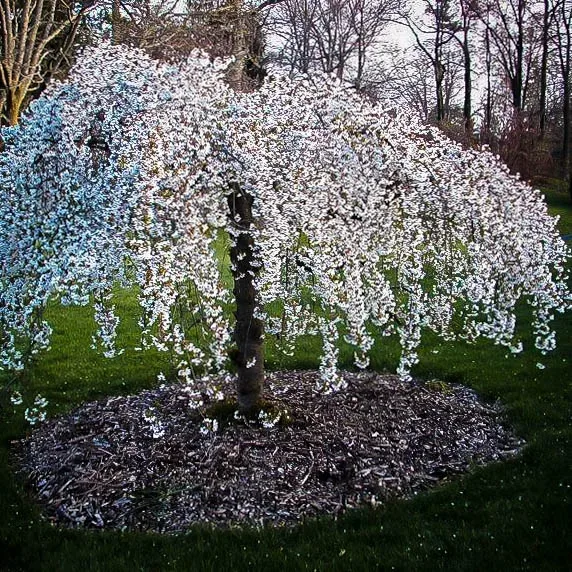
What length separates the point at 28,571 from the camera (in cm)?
357

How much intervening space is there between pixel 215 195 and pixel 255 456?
2167 millimetres

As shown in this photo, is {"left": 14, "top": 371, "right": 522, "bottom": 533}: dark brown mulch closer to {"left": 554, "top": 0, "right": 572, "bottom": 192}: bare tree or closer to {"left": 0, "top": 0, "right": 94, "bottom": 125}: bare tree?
{"left": 0, "top": 0, "right": 94, "bottom": 125}: bare tree

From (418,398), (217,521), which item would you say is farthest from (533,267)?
(217,521)

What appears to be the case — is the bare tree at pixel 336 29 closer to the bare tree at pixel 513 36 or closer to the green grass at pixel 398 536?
the bare tree at pixel 513 36

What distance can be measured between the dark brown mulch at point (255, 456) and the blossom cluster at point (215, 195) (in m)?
0.96

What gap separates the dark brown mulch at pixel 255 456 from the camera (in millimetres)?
4199

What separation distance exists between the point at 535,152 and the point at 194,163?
73.1 feet

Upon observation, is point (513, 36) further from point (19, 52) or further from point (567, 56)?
point (19, 52)

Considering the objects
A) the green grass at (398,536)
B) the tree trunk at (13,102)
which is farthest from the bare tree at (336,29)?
the green grass at (398,536)

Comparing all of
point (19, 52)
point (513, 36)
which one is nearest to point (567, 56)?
point (513, 36)

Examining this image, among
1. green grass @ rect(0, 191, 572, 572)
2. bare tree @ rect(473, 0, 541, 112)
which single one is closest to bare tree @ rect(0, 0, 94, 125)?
green grass @ rect(0, 191, 572, 572)

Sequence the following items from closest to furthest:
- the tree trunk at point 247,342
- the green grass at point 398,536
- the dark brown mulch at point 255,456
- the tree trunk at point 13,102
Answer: the green grass at point 398,536 < the dark brown mulch at point 255,456 < the tree trunk at point 247,342 < the tree trunk at point 13,102

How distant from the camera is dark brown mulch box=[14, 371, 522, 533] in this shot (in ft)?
13.8

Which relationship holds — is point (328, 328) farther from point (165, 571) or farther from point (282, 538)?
point (165, 571)
